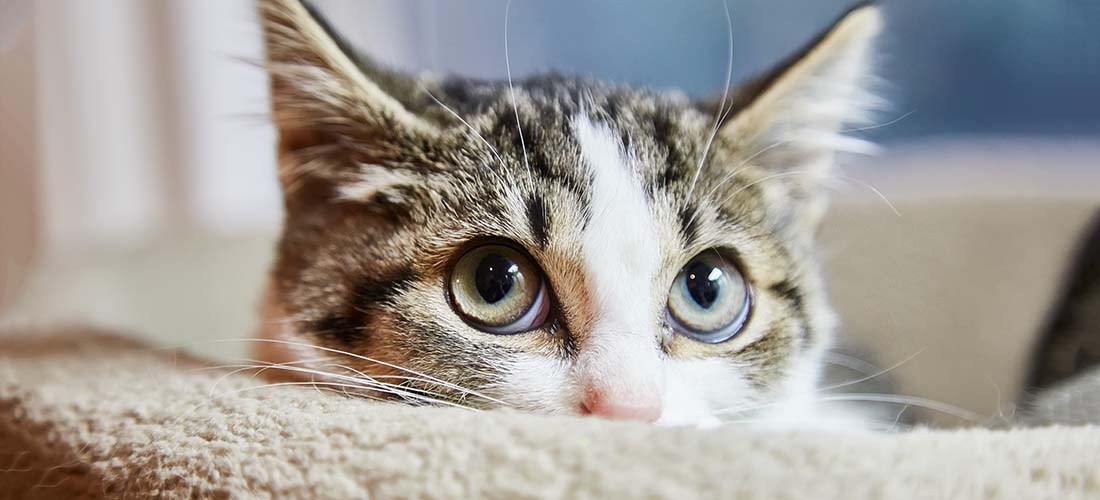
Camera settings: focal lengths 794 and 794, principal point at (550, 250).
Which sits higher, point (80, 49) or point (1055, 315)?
point (80, 49)

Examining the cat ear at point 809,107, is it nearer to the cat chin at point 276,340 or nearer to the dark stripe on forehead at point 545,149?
the dark stripe on forehead at point 545,149

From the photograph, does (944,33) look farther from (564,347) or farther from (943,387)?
(564,347)

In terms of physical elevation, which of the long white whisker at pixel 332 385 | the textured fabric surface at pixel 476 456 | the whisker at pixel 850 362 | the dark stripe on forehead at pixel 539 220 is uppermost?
the dark stripe on forehead at pixel 539 220

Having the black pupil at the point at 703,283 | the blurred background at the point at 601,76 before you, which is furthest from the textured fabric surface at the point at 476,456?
the blurred background at the point at 601,76

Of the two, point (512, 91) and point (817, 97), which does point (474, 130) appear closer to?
point (512, 91)

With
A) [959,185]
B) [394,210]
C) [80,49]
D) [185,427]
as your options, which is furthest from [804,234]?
[80,49]

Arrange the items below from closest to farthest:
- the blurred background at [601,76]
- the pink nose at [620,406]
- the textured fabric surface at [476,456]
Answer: the textured fabric surface at [476,456] < the pink nose at [620,406] < the blurred background at [601,76]

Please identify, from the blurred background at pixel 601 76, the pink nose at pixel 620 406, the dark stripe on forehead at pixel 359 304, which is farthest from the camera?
the blurred background at pixel 601 76

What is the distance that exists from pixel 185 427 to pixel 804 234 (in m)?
0.74

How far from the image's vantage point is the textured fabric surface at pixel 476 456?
1.65ft

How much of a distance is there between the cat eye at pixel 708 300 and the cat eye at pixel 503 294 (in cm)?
13

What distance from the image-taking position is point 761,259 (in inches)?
34.9

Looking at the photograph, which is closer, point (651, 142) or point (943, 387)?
point (651, 142)

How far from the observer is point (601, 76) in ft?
3.25
